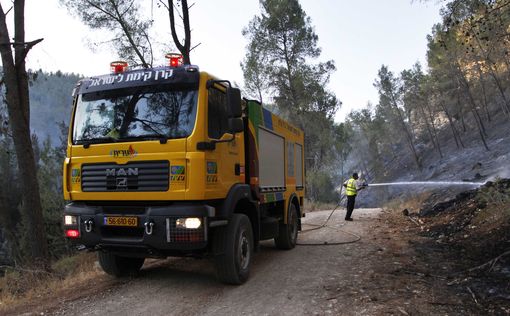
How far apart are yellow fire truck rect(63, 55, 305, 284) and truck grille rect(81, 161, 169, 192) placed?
1 centimetres

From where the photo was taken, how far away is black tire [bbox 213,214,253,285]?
5.72m

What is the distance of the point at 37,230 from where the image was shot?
865cm

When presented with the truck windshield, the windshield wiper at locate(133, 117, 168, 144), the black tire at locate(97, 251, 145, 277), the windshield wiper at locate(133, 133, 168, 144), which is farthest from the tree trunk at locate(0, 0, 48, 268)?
the windshield wiper at locate(133, 133, 168, 144)

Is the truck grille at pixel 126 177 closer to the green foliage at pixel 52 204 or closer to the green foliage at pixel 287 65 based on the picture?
the green foliage at pixel 52 204

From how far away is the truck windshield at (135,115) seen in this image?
5.40 metres

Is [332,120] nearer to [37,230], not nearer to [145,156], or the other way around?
[37,230]

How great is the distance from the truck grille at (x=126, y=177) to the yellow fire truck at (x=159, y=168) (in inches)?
0.5

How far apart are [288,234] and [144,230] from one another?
4.34 meters

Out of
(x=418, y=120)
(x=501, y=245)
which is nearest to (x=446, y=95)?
(x=418, y=120)

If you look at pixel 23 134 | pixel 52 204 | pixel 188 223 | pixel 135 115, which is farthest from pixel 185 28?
pixel 52 204

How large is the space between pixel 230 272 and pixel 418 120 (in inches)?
2536

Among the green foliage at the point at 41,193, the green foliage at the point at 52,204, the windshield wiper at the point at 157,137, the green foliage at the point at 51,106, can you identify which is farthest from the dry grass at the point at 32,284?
the green foliage at the point at 51,106

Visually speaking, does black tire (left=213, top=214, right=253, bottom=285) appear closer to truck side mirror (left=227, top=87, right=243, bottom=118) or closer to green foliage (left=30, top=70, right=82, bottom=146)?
truck side mirror (left=227, top=87, right=243, bottom=118)

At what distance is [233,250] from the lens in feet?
18.9
